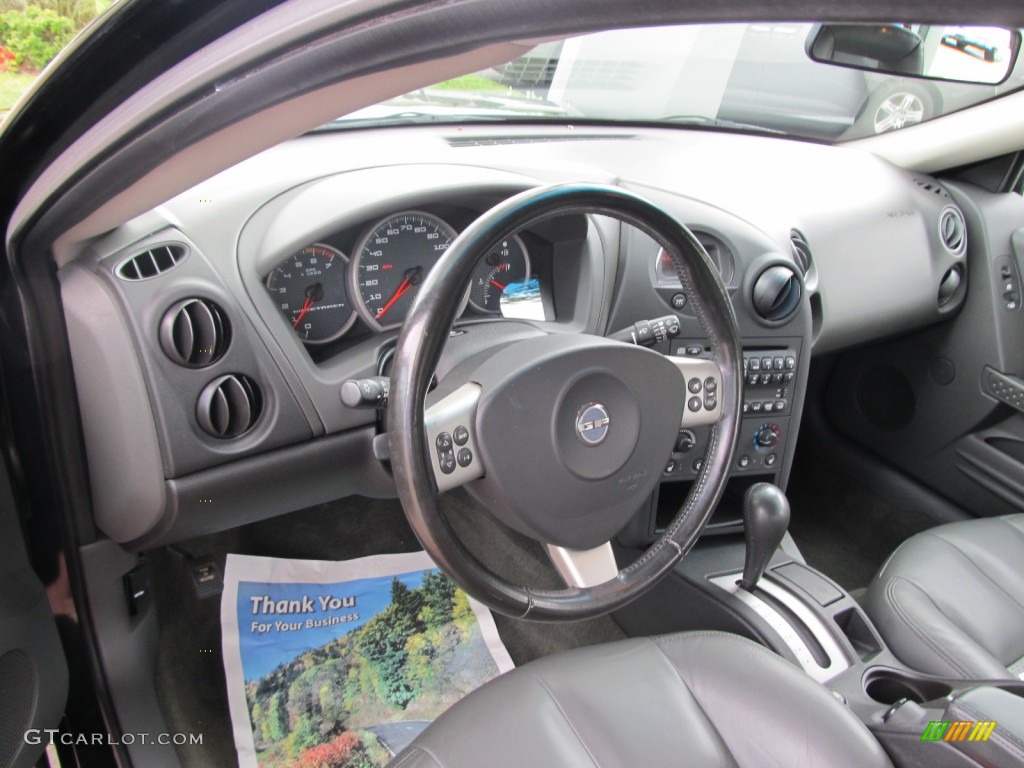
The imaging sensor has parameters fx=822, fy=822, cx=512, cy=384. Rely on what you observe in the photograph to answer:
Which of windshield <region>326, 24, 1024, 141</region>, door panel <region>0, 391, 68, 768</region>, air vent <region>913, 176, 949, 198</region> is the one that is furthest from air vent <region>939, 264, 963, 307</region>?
door panel <region>0, 391, 68, 768</region>

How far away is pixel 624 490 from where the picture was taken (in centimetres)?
102

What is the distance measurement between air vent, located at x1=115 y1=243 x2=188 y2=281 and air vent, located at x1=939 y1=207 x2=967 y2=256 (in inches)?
68.3

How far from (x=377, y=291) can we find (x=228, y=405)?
12.1 inches

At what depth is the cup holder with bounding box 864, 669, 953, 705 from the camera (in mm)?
1275

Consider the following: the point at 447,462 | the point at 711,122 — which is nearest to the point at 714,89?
the point at 711,122

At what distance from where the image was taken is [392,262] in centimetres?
134

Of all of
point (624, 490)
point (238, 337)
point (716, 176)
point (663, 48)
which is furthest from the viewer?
point (663, 48)

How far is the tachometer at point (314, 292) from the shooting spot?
1.26m

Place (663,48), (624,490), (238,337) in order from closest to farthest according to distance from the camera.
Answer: (624,490) → (238,337) → (663,48)

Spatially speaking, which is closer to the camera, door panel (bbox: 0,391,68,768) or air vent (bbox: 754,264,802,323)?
door panel (bbox: 0,391,68,768)

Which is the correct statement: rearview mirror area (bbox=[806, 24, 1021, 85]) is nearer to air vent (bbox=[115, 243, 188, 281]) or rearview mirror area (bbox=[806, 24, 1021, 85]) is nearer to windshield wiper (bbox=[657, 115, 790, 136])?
windshield wiper (bbox=[657, 115, 790, 136])

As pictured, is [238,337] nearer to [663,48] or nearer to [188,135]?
[188,135]

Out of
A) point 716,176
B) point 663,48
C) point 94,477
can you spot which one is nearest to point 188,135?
point 94,477

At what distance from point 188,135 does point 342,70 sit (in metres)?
0.19
